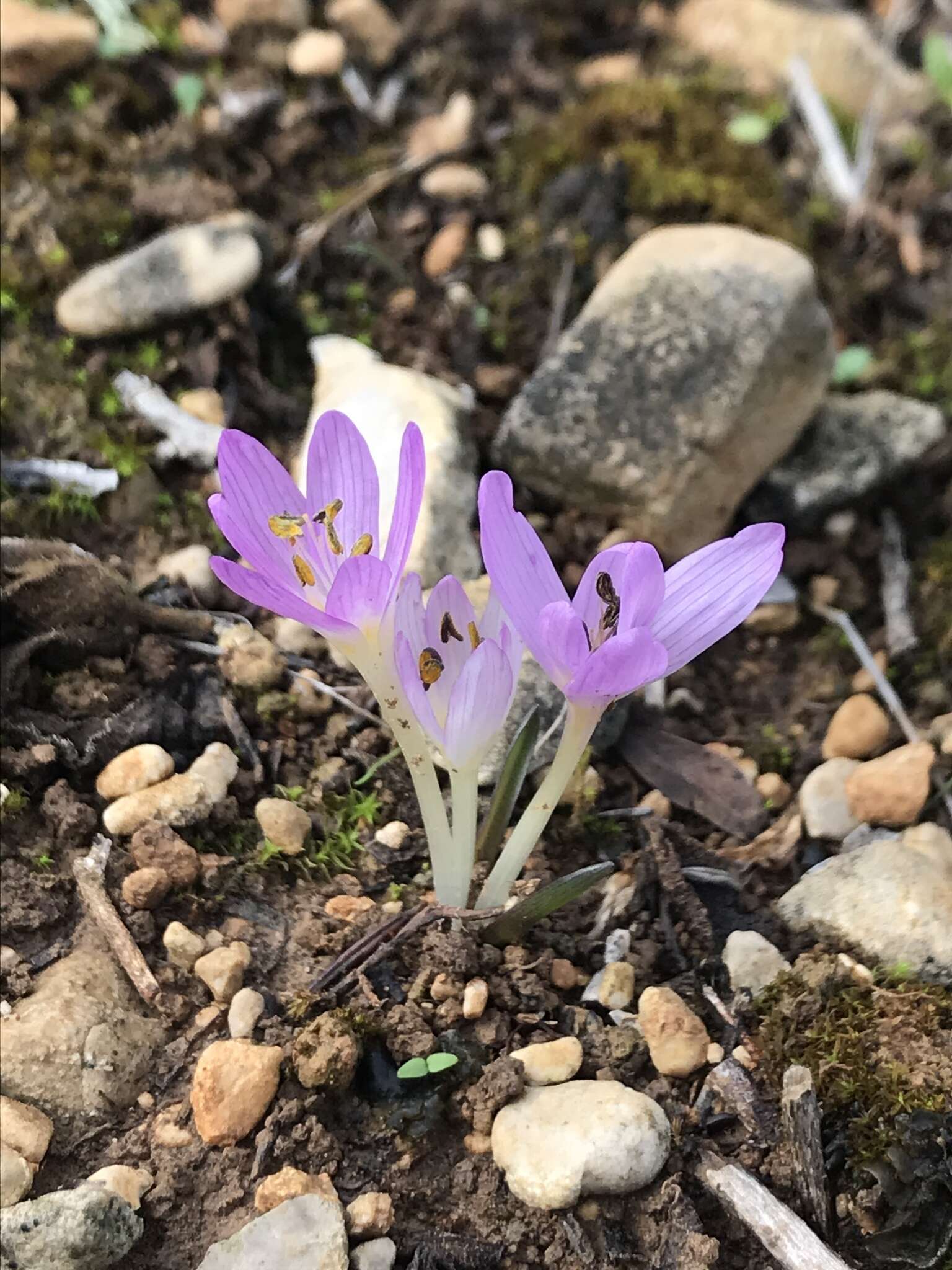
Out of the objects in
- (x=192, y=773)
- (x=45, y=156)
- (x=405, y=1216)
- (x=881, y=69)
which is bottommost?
(x=405, y=1216)

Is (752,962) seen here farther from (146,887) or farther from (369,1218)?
(146,887)

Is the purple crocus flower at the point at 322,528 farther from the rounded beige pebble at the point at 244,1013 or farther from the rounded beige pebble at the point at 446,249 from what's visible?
the rounded beige pebble at the point at 446,249

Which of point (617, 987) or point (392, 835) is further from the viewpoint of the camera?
point (392, 835)

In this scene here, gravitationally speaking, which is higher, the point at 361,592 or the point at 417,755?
the point at 361,592

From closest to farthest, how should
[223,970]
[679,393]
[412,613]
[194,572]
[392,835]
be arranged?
[412,613] < [223,970] < [392,835] < [194,572] < [679,393]

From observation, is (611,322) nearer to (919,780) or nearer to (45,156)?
(919,780)

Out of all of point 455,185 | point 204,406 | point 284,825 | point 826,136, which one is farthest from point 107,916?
point 826,136

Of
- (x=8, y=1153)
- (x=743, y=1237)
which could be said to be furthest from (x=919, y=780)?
(x=8, y=1153)
